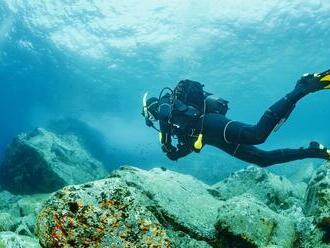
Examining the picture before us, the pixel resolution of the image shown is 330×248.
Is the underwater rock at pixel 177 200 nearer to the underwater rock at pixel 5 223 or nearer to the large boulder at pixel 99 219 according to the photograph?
the large boulder at pixel 99 219

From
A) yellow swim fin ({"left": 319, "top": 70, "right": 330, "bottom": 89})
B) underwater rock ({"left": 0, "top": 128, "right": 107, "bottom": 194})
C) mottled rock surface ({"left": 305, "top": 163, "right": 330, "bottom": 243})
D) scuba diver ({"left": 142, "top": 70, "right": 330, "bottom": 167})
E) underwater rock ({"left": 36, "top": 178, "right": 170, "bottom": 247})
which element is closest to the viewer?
underwater rock ({"left": 36, "top": 178, "right": 170, "bottom": 247})

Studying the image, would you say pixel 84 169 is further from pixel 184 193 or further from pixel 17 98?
pixel 17 98

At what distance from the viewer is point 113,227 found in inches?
112

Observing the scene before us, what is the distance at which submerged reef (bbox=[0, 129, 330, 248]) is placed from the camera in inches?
112

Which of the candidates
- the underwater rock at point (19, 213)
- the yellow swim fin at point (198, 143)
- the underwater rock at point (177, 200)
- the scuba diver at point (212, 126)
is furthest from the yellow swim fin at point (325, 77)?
the underwater rock at point (19, 213)

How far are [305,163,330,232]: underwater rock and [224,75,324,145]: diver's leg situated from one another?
1108 millimetres

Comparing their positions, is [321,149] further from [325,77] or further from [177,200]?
[177,200]

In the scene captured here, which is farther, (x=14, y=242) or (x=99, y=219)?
(x=14, y=242)

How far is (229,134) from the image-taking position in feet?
22.8

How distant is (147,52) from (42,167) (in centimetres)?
1710

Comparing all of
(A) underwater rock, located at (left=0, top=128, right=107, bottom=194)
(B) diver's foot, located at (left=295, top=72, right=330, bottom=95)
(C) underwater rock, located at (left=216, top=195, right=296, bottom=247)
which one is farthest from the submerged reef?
A: (A) underwater rock, located at (left=0, top=128, right=107, bottom=194)

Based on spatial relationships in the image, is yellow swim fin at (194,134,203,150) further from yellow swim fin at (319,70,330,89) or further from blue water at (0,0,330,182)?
blue water at (0,0,330,182)

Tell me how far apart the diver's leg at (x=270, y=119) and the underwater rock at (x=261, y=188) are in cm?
136

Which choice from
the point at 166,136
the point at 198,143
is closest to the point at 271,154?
the point at 198,143
